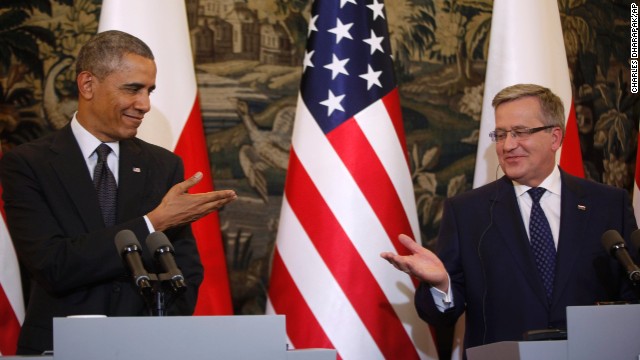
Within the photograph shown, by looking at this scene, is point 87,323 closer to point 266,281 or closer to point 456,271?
point 456,271

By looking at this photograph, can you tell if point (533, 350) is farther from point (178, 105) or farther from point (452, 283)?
point (178, 105)

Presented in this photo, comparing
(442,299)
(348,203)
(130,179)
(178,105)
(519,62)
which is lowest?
(442,299)

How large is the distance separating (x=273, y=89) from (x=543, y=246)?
71.5 inches

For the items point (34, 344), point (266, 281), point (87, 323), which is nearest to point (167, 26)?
point (266, 281)

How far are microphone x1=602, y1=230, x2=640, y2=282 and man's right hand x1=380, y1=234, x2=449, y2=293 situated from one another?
667 mm

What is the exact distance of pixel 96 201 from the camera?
125 inches

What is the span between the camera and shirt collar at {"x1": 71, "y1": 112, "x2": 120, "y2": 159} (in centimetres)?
332

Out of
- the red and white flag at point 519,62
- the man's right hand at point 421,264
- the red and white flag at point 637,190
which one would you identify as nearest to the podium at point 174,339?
the man's right hand at point 421,264

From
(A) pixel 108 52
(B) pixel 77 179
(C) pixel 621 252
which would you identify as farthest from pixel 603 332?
(A) pixel 108 52

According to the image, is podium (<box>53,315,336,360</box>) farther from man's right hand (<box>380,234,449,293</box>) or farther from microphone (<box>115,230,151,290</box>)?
man's right hand (<box>380,234,449,293</box>)

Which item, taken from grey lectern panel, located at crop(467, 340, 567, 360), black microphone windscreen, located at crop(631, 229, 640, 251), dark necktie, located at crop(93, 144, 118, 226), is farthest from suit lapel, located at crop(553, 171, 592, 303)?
dark necktie, located at crop(93, 144, 118, 226)

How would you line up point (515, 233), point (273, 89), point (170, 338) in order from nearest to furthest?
point (170, 338), point (515, 233), point (273, 89)

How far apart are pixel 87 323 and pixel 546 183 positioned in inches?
87.2

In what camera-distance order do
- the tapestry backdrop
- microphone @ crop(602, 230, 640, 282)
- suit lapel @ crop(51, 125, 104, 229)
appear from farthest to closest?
the tapestry backdrop
suit lapel @ crop(51, 125, 104, 229)
microphone @ crop(602, 230, 640, 282)
